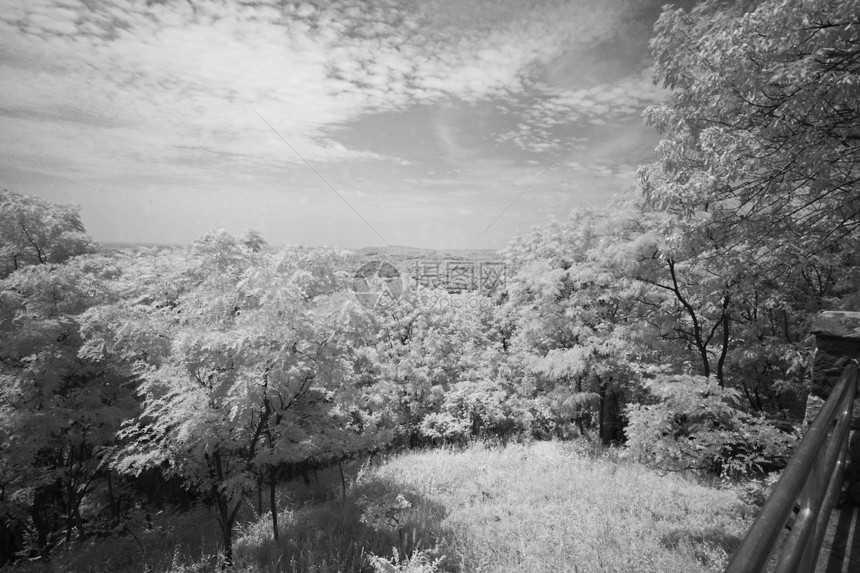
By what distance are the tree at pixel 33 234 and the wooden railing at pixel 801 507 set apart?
17.6 meters

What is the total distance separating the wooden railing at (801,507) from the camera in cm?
102

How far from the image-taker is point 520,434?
20484mm

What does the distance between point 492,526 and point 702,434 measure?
439 centimetres

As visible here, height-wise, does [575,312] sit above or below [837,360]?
below

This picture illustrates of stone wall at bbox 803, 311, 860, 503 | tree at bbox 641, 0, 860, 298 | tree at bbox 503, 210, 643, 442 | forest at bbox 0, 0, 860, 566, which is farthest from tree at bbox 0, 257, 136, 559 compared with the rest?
tree at bbox 641, 0, 860, 298

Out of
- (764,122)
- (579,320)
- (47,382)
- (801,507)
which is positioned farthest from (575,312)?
(47,382)

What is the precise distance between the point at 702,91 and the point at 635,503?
312 inches

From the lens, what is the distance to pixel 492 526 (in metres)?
8.30

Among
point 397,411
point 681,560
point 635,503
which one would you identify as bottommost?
point 397,411

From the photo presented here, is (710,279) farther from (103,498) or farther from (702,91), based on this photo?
(103,498)

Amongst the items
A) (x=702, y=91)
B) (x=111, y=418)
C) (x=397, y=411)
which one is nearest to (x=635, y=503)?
(x=702, y=91)

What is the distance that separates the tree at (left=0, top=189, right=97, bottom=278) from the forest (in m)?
0.06

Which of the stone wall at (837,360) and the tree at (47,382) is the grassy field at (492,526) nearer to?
the tree at (47,382)

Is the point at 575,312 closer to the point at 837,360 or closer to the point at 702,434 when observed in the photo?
the point at 702,434
